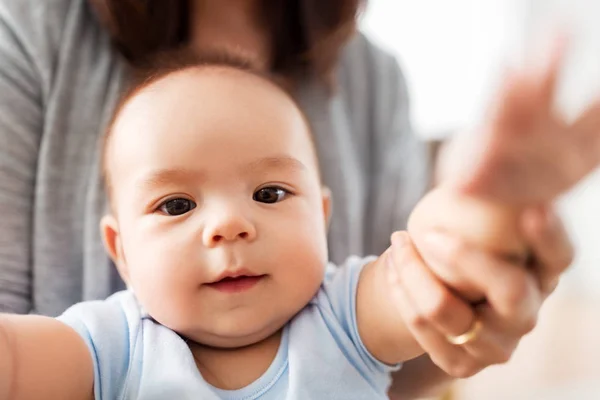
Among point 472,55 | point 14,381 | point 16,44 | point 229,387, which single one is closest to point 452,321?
point 229,387

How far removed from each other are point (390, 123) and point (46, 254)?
1.95 feet

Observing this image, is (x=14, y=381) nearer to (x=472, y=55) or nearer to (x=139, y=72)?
(x=139, y=72)

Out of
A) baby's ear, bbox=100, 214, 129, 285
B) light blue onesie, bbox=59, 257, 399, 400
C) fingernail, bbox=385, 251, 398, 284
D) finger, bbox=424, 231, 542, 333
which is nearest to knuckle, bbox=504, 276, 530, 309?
finger, bbox=424, 231, 542, 333

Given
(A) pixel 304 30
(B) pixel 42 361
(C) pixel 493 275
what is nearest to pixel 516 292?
(C) pixel 493 275

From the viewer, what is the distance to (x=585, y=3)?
2.13 m

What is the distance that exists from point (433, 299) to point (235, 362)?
10.1 inches

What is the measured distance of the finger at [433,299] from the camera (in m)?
0.47

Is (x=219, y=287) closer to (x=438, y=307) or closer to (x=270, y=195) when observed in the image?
(x=270, y=195)

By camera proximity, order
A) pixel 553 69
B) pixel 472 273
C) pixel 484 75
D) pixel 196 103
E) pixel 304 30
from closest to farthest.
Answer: pixel 553 69 < pixel 472 273 < pixel 196 103 < pixel 304 30 < pixel 484 75

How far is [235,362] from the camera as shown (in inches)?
25.2

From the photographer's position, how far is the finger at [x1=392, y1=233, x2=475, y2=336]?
0.47 meters

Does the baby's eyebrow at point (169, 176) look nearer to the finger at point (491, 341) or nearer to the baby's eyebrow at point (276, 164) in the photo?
the baby's eyebrow at point (276, 164)

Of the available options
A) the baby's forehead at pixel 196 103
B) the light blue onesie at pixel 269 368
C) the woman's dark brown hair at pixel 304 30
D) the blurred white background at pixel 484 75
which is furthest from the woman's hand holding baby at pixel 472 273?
the blurred white background at pixel 484 75

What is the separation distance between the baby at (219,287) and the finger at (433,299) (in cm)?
9
